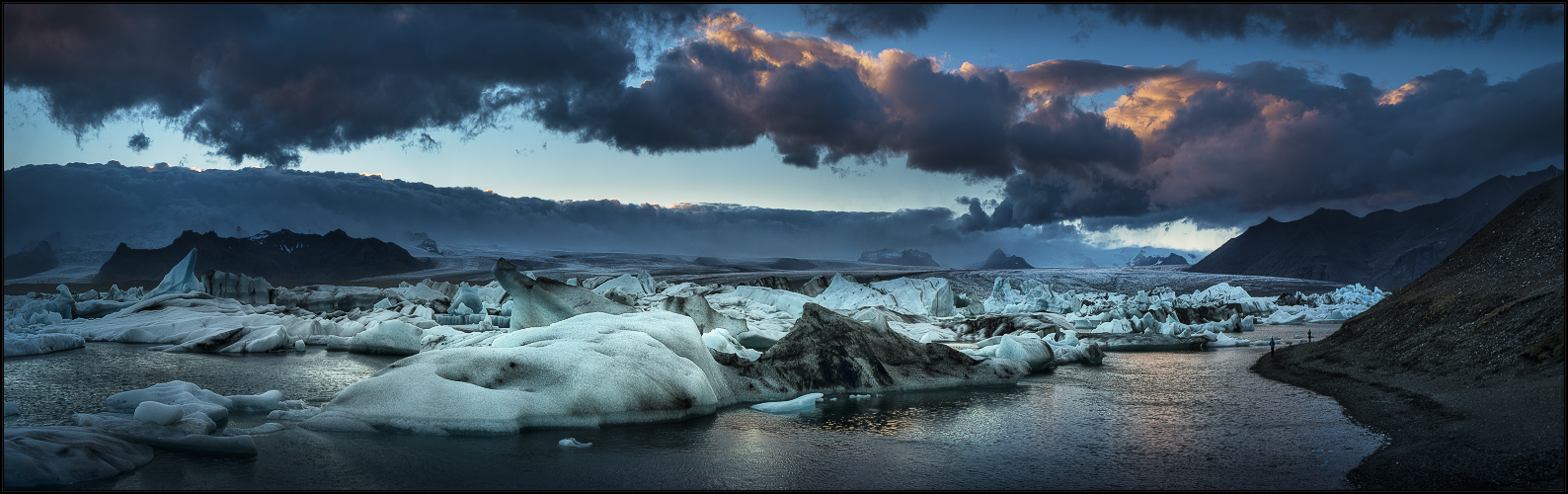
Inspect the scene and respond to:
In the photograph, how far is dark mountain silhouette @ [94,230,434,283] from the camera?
147 m

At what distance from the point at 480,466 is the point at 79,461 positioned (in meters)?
3.16

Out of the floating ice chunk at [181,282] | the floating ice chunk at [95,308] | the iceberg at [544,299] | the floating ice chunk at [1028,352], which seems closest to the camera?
the floating ice chunk at [1028,352]

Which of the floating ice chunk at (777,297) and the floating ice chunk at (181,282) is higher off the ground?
the floating ice chunk at (181,282)

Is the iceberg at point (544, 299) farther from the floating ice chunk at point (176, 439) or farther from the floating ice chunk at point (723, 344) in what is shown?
the floating ice chunk at point (176, 439)

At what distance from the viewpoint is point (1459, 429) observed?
8.58 metres

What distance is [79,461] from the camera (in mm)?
6305

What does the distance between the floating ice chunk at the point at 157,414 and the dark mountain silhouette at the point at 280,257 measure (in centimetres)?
16516

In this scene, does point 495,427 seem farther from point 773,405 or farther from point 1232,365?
point 1232,365

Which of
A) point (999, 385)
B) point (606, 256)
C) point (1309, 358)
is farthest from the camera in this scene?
point (606, 256)

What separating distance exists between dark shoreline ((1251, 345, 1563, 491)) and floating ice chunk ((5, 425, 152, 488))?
10999 millimetres

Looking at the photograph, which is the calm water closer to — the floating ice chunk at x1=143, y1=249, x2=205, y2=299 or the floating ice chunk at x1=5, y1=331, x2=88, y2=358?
the floating ice chunk at x1=5, y1=331, x2=88, y2=358

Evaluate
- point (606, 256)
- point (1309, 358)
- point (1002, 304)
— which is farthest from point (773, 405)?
point (606, 256)

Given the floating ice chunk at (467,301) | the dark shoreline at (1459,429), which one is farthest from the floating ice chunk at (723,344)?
the floating ice chunk at (467,301)

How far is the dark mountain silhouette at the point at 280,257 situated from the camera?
146875mm
